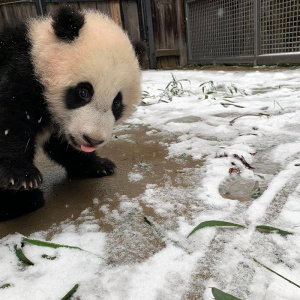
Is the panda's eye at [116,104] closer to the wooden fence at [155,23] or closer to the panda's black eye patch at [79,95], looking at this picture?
the panda's black eye patch at [79,95]

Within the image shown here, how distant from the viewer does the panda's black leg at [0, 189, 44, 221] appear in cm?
127

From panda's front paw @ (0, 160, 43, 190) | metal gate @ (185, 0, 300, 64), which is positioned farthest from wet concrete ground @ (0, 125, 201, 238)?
metal gate @ (185, 0, 300, 64)

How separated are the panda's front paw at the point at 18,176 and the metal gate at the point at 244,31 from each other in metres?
4.78

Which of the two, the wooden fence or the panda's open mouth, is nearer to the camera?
the panda's open mouth

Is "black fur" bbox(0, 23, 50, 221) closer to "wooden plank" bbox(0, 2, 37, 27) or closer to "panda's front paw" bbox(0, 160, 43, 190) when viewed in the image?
"panda's front paw" bbox(0, 160, 43, 190)

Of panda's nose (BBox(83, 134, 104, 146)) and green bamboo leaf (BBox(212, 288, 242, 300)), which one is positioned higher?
panda's nose (BBox(83, 134, 104, 146))

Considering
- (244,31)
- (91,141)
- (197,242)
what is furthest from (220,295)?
(244,31)

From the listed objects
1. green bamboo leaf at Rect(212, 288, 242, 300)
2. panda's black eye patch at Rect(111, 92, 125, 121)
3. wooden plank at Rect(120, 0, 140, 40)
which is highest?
wooden plank at Rect(120, 0, 140, 40)

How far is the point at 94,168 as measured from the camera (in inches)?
68.2

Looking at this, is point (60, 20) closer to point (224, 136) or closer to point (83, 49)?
point (83, 49)

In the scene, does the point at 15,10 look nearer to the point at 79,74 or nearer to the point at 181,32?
the point at 181,32

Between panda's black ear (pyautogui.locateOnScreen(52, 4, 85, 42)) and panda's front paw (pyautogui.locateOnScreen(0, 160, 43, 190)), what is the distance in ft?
2.00

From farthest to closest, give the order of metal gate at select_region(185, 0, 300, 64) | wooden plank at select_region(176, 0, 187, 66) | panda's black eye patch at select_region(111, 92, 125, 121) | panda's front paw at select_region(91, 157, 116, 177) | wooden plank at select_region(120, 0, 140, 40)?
wooden plank at select_region(176, 0, 187, 66)
wooden plank at select_region(120, 0, 140, 40)
metal gate at select_region(185, 0, 300, 64)
panda's front paw at select_region(91, 157, 116, 177)
panda's black eye patch at select_region(111, 92, 125, 121)

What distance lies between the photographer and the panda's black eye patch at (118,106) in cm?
156
